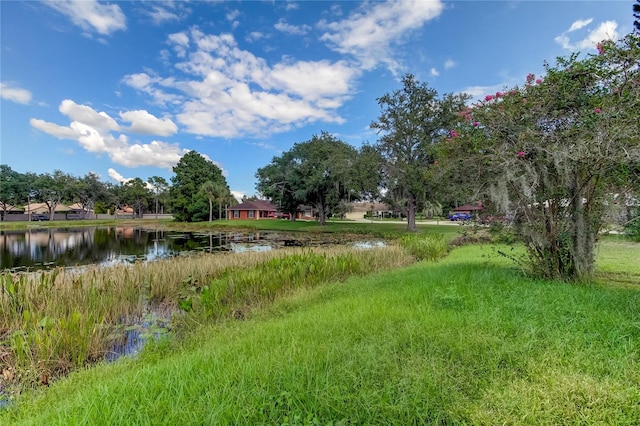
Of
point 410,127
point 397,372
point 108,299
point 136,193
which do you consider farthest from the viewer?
point 136,193

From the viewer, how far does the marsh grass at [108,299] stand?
403 cm

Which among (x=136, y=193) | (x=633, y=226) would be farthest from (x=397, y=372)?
(x=136, y=193)

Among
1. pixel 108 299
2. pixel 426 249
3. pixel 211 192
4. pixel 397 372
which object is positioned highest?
pixel 211 192

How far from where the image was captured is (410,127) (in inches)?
824

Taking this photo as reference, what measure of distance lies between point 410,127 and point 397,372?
20.4 m

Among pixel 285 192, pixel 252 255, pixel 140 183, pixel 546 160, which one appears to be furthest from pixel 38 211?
pixel 546 160

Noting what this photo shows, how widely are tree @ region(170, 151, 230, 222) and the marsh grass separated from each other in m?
36.7

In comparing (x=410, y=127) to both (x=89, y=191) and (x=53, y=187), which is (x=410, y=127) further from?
(x=89, y=191)

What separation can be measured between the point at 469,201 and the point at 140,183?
6166 cm

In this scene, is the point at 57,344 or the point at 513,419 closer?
the point at 513,419

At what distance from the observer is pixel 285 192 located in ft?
112

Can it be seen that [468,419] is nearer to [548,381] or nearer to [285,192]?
[548,381]

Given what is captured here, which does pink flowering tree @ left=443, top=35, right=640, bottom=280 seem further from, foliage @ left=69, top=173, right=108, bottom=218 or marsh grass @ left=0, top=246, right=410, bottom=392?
foliage @ left=69, top=173, right=108, bottom=218

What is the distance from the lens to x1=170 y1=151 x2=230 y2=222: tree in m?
44.0
